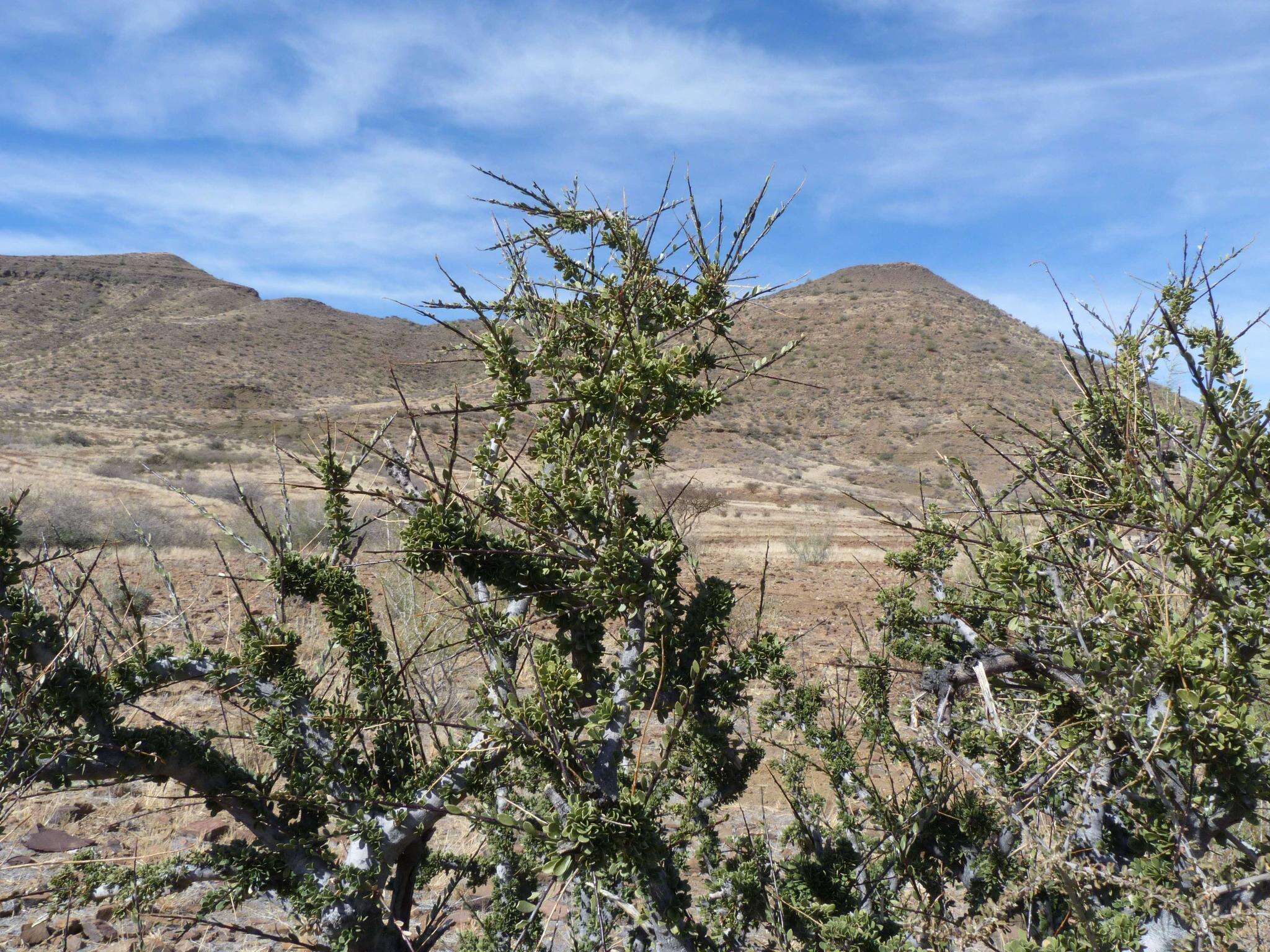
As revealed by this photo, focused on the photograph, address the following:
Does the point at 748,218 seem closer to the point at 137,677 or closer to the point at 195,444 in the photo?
the point at 137,677

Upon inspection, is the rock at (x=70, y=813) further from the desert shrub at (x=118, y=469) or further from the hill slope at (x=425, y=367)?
the hill slope at (x=425, y=367)

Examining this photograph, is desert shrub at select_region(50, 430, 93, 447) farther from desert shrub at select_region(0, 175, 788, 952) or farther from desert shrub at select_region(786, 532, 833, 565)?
desert shrub at select_region(0, 175, 788, 952)

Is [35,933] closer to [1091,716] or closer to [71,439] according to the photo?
[1091,716]

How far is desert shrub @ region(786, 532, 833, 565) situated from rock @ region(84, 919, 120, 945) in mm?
17031

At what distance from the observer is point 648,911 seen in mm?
2008

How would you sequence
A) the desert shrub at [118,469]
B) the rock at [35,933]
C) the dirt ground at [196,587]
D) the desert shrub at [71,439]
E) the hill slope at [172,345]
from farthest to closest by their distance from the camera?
the hill slope at [172,345] → the desert shrub at [71,439] → the desert shrub at [118,469] → the dirt ground at [196,587] → the rock at [35,933]

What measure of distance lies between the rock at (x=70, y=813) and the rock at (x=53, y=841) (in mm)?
201

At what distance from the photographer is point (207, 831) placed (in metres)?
6.58

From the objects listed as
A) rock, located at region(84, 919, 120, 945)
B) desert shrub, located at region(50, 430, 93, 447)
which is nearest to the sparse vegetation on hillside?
rock, located at region(84, 919, 120, 945)

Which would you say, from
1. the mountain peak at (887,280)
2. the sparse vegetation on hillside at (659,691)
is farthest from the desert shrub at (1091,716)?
the mountain peak at (887,280)

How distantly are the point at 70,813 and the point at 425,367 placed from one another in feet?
174

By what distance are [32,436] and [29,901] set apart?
37.0 meters

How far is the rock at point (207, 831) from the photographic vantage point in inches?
257

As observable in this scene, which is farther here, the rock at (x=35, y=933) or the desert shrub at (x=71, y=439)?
the desert shrub at (x=71, y=439)
